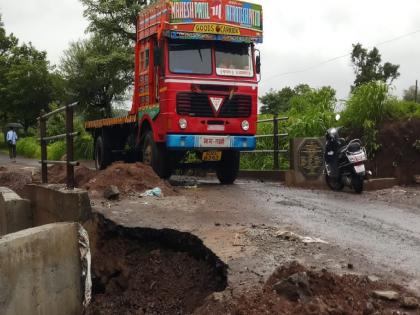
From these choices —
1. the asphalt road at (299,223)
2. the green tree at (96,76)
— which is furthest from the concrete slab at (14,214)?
the green tree at (96,76)

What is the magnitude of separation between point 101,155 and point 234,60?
5.02 m

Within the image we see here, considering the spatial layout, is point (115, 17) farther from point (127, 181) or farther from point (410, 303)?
point (410, 303)

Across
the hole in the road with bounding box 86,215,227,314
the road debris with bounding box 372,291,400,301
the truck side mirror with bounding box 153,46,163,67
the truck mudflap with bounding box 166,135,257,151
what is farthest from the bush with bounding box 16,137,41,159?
the road debris with bounding box 372,291,400,301

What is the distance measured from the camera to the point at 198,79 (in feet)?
34.9

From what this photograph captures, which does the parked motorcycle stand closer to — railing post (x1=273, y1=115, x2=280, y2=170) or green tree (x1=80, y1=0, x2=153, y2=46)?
railing post (x1=273, y1=115, x2=280, y2=170)

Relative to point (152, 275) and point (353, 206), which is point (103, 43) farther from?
point (152, 275)

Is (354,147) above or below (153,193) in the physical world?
above

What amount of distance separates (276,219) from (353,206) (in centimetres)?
203

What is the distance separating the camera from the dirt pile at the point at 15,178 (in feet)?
41.9

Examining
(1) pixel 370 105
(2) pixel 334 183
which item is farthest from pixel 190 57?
(1) pixel 370 105

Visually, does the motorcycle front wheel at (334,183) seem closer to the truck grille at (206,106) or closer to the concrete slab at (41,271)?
the truck grille at (206,106)

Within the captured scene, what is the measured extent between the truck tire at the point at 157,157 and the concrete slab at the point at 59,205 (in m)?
2.67

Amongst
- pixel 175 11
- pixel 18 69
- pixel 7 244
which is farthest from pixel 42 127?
pixel 18 69

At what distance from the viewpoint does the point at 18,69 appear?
42.0 m
